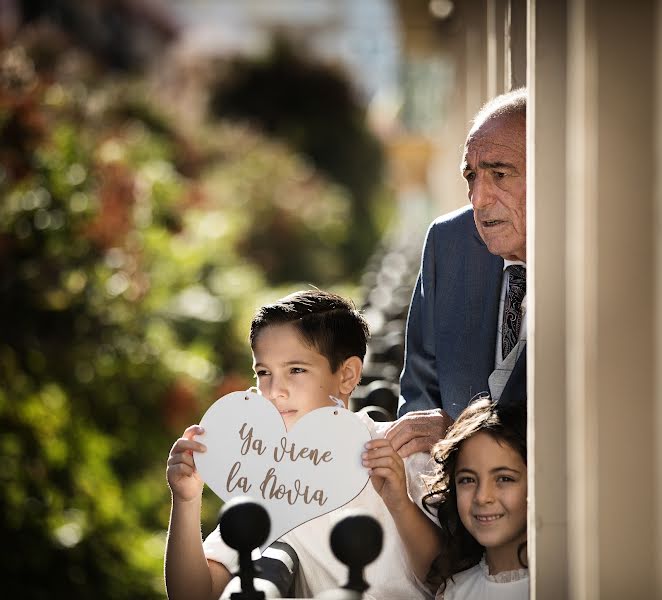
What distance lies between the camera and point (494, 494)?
2.12 m

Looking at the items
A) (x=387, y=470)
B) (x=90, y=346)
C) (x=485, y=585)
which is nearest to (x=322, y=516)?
(x=387, y=470)

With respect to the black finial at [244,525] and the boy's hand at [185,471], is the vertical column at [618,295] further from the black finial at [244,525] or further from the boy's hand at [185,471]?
the boy's hand at [185,471]

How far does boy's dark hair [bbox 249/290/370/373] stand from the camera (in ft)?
7.58

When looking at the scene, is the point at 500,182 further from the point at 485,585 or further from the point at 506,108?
the point at 485,585

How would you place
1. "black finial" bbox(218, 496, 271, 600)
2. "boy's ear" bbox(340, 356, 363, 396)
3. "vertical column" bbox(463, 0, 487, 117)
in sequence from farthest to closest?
"vertical column" bbox(463, 0, 487, 117), "boy's ear" bbox(340, 356, 363, 396), "black finial" bbox(218, 496, 271, 600)

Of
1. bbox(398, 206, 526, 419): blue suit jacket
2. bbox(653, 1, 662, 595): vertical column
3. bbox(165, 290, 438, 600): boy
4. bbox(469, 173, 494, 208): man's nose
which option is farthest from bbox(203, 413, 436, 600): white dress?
bbox(653, 1, 662, 595): vertical column

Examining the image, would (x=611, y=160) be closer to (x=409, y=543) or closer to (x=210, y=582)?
(x=409, y=543)

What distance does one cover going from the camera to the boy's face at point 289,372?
2.26 metres

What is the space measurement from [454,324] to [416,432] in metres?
0.32

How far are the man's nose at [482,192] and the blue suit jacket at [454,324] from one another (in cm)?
24

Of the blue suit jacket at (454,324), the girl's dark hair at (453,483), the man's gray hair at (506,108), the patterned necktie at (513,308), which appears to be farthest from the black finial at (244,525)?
the man's gray hair at (506,108)

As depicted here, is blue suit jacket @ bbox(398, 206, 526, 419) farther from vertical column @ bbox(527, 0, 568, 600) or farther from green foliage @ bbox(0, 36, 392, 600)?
green foliage @ bbox(0, 36, 392, 600)

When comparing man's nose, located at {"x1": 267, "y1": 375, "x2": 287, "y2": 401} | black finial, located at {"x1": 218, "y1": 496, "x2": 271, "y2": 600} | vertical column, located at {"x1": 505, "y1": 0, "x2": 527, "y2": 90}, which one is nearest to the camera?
black finial, located at {"x1": 218, "y1": 496, "x2": 271, "y2": 600}

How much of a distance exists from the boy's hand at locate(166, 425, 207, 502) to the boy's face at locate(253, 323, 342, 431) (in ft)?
0.64
